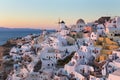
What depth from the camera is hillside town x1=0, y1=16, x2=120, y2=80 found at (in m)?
27.4

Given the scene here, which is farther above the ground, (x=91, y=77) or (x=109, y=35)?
(x=109, y=35)

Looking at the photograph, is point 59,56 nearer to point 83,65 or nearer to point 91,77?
point 83,65

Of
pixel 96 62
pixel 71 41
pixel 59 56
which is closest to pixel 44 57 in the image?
pixel 59 56

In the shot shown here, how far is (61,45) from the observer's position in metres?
37.5

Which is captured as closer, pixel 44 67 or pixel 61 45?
pixel 44 67

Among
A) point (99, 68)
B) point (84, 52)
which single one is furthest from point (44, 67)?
point (99, 68)

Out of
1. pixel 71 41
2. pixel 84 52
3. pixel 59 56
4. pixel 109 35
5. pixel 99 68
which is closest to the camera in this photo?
pixel 99 68

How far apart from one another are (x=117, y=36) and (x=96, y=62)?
785 cm

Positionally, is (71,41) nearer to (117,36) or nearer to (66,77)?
(117,36)

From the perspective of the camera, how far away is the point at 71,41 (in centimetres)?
3944

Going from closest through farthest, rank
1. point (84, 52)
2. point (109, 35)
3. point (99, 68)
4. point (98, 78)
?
point (98, 78) < point (99, 68) < point (84, 52) < point (109, 35)

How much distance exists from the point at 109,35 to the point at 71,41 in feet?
15.9

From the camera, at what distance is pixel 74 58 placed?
100ft

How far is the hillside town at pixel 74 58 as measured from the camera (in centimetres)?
2741
